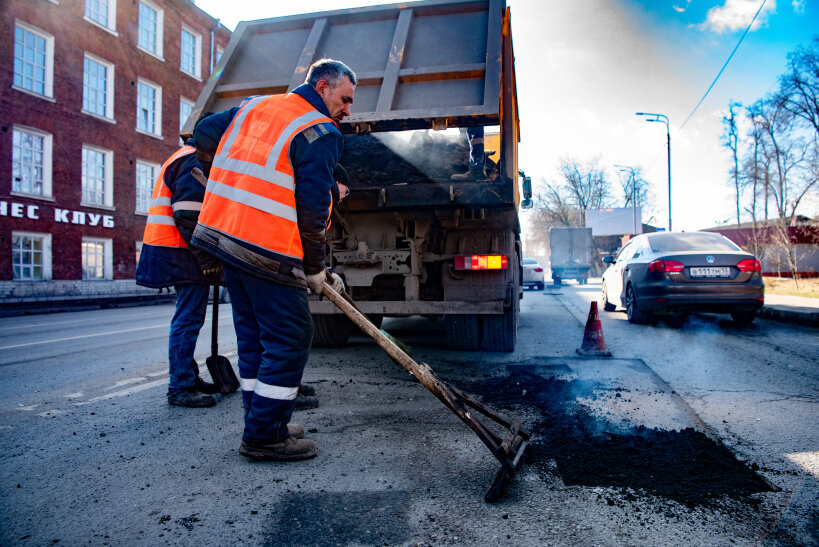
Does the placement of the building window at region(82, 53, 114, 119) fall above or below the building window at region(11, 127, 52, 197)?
above

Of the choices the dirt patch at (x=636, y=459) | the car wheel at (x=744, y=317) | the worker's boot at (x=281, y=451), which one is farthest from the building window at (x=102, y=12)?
the dirt patch at (x=636, y=459)

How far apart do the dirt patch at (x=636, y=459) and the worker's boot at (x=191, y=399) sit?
2.09 m

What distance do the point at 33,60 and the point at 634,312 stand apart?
18.7m

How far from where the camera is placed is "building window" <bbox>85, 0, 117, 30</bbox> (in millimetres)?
17623

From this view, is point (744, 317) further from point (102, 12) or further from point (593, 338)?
point (102, 12)

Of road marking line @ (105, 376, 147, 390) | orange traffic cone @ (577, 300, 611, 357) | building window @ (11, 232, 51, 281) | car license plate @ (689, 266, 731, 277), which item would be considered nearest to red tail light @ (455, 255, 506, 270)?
orange traffic cone @ (577, 300, 611, 357)

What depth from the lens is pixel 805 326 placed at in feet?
24.8

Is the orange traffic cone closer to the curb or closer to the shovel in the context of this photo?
the shovel

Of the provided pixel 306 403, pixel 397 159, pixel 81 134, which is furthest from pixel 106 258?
pixel 306 403

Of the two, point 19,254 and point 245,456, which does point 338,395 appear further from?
point 19,254

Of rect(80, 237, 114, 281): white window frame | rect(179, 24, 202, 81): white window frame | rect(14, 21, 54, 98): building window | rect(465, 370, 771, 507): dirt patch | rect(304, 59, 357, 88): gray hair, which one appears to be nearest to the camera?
rect(465, 370, 771, 507): dirt patch

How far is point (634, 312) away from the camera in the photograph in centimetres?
807

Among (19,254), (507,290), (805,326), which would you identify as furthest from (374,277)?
(19,254)

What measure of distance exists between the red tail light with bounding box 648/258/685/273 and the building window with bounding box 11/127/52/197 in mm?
17351
